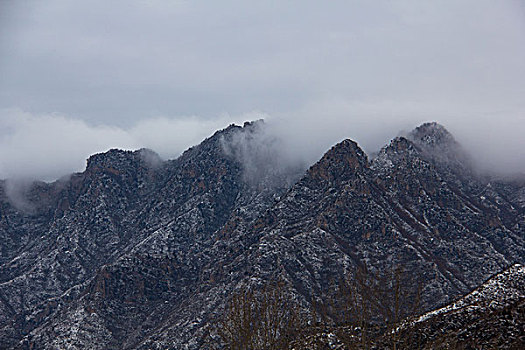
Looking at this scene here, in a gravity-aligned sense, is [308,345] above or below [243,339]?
below

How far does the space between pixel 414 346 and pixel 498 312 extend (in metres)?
21.0

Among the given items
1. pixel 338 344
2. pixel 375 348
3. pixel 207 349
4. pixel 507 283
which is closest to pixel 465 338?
pixel 375 348

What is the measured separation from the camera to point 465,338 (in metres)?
94.2

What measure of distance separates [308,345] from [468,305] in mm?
46833

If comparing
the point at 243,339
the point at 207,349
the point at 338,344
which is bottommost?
the point at 207,349

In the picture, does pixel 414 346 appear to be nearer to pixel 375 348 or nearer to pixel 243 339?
pixel 375 348

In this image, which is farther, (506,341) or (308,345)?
(308,345)

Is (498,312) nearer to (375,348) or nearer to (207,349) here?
(375,348)

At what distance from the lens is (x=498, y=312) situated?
327ft

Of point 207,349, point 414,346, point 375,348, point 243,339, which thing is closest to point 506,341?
point 414,346

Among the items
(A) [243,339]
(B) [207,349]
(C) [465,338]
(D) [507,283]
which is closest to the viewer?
(A) [243,339]

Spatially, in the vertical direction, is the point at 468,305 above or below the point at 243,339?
below

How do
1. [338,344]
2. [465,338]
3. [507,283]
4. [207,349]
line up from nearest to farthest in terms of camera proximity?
[465,338], [338,344], [507,283], [207,349]

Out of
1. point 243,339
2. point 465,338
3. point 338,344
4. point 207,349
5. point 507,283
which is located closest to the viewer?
point 243,339
